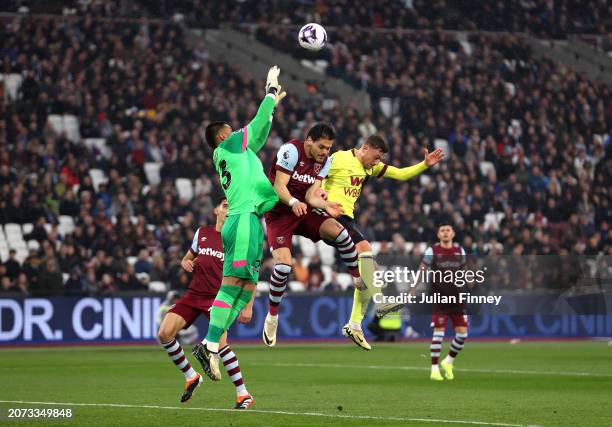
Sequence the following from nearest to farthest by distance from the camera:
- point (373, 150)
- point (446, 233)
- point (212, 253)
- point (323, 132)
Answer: point (323, 132), point (373, 150), point (212, 253), point (446, 233)

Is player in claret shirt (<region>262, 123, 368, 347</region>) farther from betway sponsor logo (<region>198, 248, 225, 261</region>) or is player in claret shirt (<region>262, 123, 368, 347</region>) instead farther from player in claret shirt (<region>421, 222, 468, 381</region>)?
player in claret shirt (<region>421, 222, 468, 381</region>)

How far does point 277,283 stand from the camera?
14.1 m

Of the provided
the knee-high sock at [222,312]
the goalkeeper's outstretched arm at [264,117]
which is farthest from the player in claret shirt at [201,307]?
the goalkeeper's outstretched arm at [264,117]

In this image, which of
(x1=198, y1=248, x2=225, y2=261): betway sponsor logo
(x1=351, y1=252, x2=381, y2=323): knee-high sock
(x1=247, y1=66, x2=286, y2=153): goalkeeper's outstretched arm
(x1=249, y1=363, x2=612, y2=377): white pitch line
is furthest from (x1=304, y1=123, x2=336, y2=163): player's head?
(x1=249, y1=363, x2=612, y2=377): white pitch line

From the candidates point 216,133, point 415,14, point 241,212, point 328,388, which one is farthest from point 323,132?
point 415,14

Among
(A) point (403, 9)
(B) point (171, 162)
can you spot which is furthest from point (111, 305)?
(A) point (403, 9)

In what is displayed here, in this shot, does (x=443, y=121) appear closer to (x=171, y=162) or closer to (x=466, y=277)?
(x=171, y=162)

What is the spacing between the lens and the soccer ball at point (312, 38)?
14.0m

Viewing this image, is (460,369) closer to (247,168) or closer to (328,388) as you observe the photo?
(328,388)

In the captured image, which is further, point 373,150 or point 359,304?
point 359,304

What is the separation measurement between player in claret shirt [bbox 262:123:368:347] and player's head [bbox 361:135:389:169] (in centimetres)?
101

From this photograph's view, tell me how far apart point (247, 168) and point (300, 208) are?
699mm

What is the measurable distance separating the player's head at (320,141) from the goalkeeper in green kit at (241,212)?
31.6 inches

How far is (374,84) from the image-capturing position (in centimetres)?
3900
